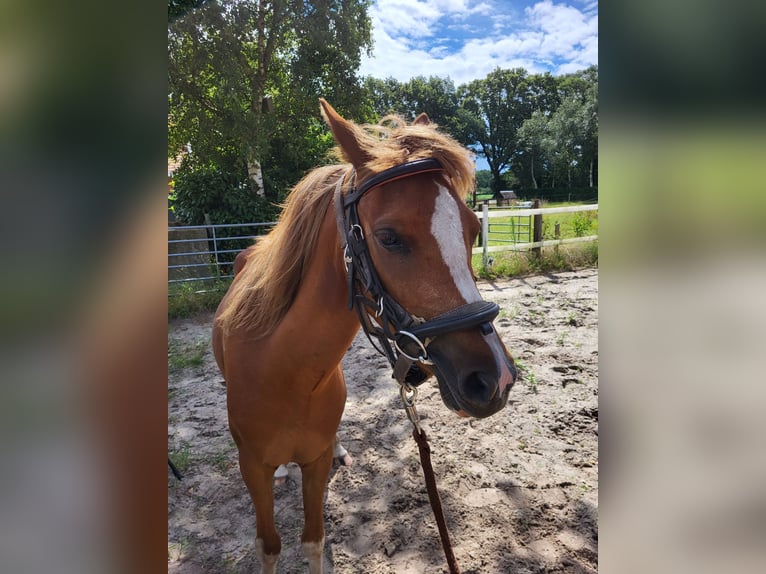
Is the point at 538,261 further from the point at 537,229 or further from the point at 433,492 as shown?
the point at 433,492

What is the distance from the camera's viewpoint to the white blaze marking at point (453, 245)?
133cm

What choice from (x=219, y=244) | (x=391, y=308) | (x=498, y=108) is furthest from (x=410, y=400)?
(x=498, y=108)

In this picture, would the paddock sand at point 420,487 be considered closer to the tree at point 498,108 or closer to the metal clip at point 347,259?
the metal clip at point 347,259

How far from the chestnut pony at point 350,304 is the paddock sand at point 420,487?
1.87 feet

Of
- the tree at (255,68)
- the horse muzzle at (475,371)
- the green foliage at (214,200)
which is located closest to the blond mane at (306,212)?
the horse muzzle at (475,371)

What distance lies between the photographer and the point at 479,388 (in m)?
1.30

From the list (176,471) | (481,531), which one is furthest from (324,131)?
(481,531)

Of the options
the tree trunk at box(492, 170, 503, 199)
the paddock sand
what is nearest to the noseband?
the paddock sand

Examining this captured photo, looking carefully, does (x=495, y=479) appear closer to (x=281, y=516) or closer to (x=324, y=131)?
(x=281, y=516)

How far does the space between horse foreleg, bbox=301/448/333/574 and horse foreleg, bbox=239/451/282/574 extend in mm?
183

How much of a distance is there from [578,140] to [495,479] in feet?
99.1

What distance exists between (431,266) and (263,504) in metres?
1.71

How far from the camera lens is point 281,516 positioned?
2953mm
